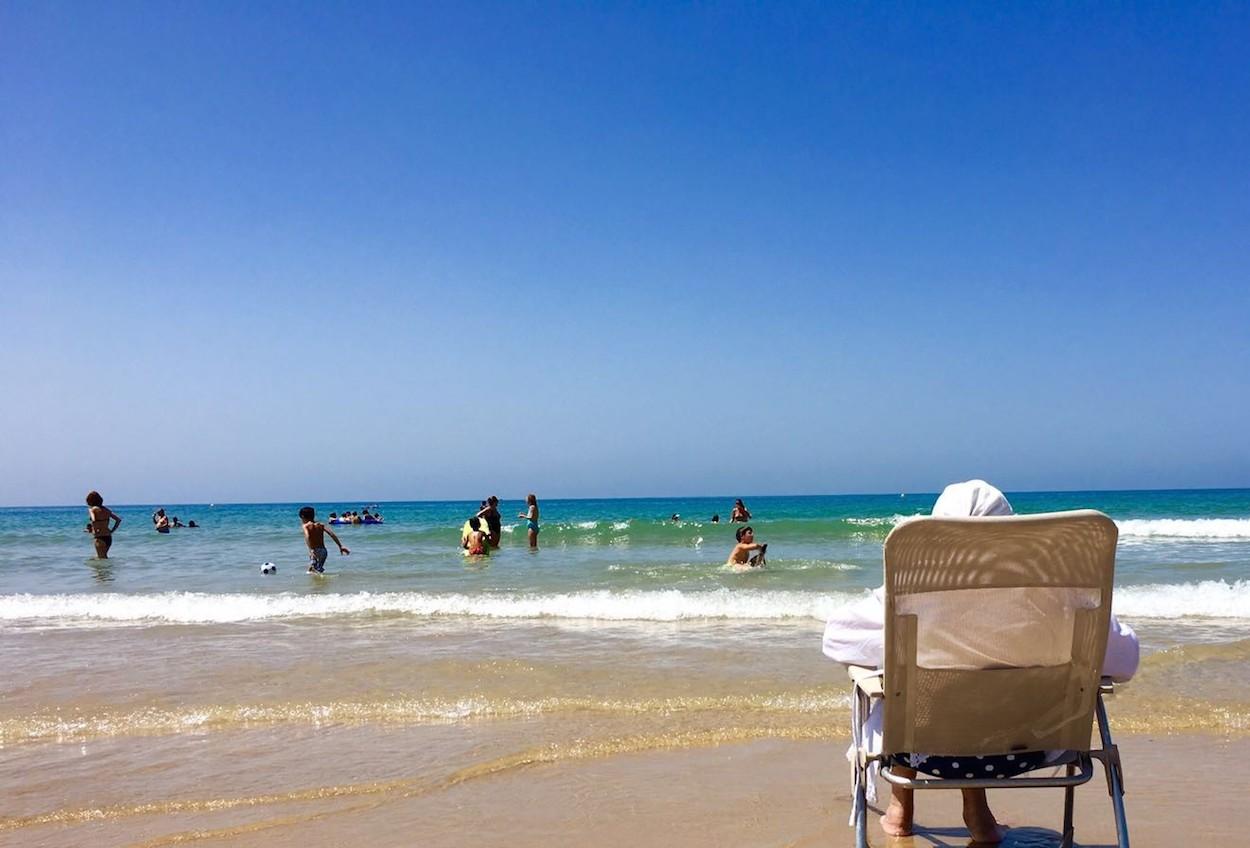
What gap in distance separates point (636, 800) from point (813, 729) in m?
1.52

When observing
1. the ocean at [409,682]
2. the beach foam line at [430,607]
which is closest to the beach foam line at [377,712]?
the ocean at [409,682]

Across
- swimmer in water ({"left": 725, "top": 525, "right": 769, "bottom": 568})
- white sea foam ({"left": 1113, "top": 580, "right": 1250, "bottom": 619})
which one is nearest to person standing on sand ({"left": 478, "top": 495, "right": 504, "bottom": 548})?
swimmer in water ({"left": 725, "top": 525, "right": 769, "bottom": 568})

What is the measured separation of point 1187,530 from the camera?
100.0 ft

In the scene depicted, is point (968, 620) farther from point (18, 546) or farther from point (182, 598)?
point (18, 546)

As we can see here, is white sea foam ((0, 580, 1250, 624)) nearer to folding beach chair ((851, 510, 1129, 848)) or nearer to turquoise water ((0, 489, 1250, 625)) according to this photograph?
turquoise water ((0, 489, 1250, 625))

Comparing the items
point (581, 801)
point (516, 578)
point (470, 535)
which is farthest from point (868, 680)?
point (470, 535)

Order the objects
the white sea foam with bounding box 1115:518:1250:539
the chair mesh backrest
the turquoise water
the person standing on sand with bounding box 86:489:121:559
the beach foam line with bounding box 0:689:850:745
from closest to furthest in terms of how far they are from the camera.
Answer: the chair mesh backrest
the beach foam line with bounding box 0:689:850:745
the turquoise water
the person standing on sand with bounding box 86:489:121:559
the white sea foam with bounding box 1115:518:1250:539

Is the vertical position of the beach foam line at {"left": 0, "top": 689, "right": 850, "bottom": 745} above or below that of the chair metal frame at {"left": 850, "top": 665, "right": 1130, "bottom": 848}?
below

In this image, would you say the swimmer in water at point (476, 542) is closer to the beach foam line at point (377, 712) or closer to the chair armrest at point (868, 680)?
the beach foam line at point (377, 712)

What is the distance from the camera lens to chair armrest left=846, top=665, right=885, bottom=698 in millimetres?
2754

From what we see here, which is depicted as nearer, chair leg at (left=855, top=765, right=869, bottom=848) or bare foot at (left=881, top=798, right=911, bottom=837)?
chair leg at (left=855, top=765, right=869, bottom=848)

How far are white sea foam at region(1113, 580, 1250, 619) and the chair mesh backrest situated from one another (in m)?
7.95

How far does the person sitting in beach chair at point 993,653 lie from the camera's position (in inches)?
103

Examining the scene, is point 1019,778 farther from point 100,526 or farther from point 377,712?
point 100,526
